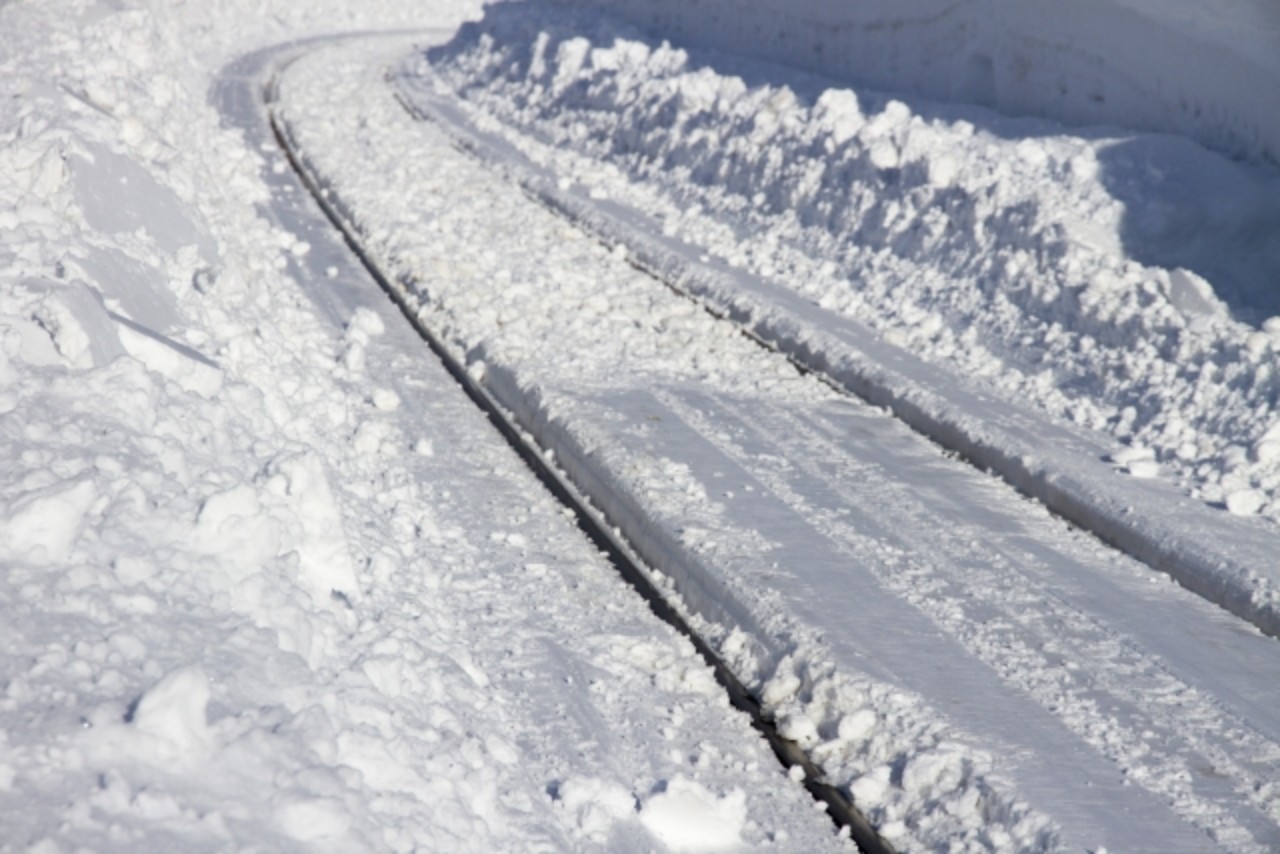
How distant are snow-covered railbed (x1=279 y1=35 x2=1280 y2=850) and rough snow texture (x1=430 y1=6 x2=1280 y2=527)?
5.12 ft

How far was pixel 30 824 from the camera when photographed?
3.07 m

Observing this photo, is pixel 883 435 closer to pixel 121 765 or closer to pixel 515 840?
pixel 515 840

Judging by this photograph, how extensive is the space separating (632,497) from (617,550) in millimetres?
480

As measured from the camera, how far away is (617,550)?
6504 mm

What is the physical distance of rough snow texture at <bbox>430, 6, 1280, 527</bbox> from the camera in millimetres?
8445

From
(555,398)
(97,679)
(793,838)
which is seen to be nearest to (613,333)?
(555,398)

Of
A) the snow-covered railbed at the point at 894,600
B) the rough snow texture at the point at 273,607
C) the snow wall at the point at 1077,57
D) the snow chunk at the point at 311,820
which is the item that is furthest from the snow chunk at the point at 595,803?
the snow wall at the point at 1077,57

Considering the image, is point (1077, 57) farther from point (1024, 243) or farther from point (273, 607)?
point (273, 607)

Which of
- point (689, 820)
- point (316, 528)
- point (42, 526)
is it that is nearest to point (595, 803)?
point (689, 820)

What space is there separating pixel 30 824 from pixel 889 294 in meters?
9.17

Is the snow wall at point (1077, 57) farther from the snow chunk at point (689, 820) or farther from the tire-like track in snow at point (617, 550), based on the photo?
the snow chunk at point (689, 820)

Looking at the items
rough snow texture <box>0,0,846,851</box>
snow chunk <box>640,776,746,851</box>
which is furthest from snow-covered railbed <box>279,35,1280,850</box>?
snow chunk <box>640,776,746,851</box>

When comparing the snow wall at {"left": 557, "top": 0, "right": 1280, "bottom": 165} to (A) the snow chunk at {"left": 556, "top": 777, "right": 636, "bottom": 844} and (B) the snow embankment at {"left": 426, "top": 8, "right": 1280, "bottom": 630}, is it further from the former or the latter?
(A) the snow chunk at {"left": 556, "top": 777, "right": 636, "bottom": 844}

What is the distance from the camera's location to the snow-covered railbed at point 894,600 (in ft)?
15.5
